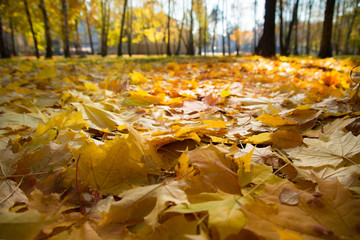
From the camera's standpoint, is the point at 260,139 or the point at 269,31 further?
the point at 269,31

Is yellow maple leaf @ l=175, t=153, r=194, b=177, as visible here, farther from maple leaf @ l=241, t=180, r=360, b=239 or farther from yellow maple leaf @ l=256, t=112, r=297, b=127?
yellow maple leaf @ l=256, t=112, r=297, b=127

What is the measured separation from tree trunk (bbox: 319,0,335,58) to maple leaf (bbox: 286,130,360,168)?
8.51 metres

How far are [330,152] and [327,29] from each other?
866 cm

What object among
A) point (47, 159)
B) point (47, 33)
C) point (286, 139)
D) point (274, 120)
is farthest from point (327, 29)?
point (47, 33)

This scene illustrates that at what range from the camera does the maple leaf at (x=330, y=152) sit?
25.6 inches

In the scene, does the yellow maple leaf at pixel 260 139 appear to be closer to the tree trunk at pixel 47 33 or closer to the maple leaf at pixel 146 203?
the maple leaf at pixel 146 203

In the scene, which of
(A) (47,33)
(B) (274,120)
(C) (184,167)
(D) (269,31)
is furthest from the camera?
(A) (47,33)

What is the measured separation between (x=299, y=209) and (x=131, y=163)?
0.46 metres

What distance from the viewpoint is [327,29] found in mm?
7246

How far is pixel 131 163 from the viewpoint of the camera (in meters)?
0.64

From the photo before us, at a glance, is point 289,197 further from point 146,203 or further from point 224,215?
A: point 146,203

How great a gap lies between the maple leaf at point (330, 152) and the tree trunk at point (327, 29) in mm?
8506

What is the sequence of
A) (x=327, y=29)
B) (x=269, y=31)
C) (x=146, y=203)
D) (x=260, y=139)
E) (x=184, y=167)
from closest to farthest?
(x=146, y=203)
(x=184, y=167)
(x=260, y=139)
(x=327, y=29)
(x=269, y=31)

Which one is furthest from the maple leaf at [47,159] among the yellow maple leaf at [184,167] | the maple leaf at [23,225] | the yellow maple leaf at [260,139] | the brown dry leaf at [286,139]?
the brown dry leaf at [286,139]
